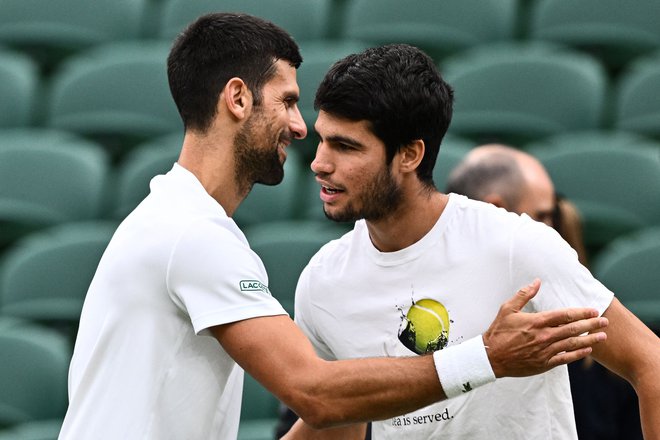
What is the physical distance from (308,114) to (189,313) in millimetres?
3092

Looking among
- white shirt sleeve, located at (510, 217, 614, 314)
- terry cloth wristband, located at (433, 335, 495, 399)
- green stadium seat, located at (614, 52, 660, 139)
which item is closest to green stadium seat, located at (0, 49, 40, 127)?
green stadium seat, located at (614, 52, 660, 139)

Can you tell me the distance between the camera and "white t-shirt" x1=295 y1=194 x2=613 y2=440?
257 centimetres

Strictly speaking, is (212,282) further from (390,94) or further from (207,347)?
(390,94)

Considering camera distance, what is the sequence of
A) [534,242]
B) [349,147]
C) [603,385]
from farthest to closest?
[603,385] < [349,147] < [534,242]

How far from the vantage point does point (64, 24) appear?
6.11 m

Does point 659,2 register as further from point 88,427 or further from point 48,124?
point 88,427

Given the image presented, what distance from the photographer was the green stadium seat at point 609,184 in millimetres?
4801

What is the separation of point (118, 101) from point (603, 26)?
2244 mm

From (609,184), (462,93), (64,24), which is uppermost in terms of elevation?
(64,24)

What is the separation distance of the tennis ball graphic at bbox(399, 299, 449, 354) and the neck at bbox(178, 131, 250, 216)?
48 cm

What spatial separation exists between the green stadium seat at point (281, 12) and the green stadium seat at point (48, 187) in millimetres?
1052

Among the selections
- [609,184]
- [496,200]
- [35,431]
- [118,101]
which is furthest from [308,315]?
[118,101]

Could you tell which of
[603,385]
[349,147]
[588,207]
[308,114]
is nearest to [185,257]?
[349,147]

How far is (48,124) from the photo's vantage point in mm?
5805
